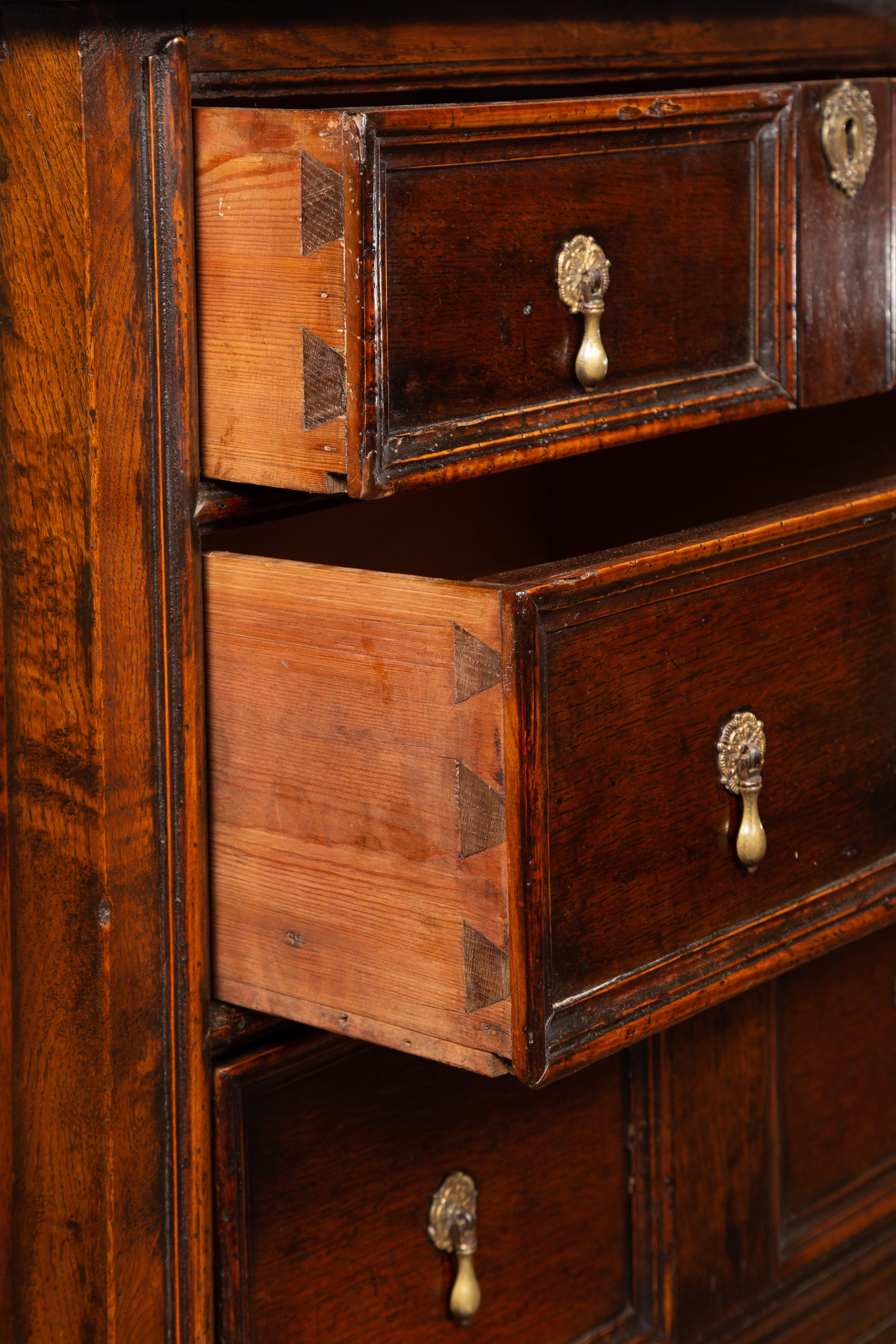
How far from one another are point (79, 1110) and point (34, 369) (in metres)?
0.37

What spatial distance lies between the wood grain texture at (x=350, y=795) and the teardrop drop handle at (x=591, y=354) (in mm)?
174

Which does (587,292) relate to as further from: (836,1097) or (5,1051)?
(836,1097)

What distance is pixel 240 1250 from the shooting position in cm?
97

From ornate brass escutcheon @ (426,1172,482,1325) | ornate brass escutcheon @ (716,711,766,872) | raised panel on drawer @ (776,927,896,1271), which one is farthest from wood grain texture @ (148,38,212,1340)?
raised panel on drawer @ (776,927,896,1271)

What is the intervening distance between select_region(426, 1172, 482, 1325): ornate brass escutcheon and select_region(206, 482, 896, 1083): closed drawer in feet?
0.73

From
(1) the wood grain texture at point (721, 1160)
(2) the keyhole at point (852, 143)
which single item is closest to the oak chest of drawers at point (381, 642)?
(2) the keyhole at point (852, 143)

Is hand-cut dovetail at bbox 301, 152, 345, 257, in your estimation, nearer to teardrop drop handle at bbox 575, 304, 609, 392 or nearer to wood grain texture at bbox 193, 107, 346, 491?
wood grain texture at bbox 193, 107, 346, 491

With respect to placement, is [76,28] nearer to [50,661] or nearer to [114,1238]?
[50,661]

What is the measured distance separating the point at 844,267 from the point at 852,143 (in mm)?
72

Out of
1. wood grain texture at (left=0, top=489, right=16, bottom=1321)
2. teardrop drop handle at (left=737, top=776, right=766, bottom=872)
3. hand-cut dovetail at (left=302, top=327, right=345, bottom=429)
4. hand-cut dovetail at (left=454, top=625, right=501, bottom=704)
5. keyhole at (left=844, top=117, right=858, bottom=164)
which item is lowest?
wood grain texture at (left=0, top=489, right=16, bottom=1321)

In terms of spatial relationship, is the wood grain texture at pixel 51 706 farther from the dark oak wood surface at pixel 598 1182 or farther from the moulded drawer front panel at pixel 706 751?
the moulded drawer front panel at pixel 706 751

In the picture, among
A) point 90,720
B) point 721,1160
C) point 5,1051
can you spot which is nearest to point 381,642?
point 90,720

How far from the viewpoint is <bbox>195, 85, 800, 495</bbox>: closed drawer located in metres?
0.82

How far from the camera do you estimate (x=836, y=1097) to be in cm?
138
